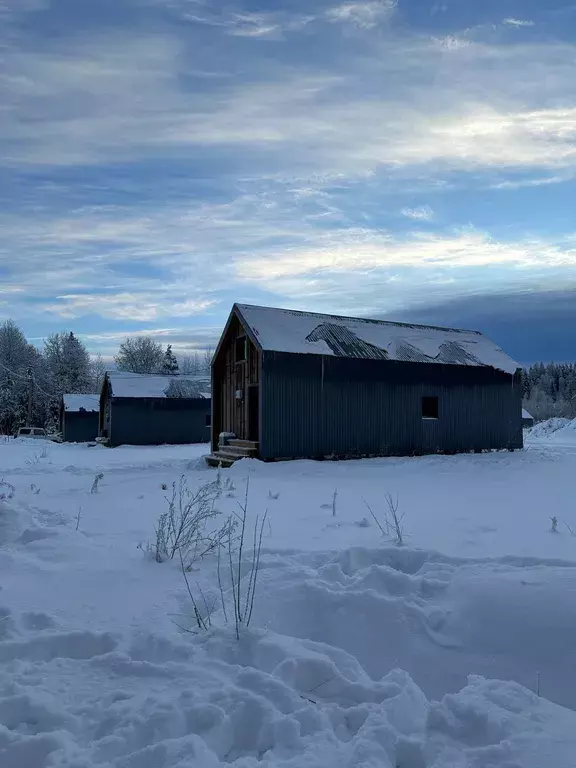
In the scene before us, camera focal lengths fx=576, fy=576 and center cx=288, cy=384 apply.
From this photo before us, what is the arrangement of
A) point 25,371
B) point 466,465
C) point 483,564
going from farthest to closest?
point 25,371 → point 466,465 → point 483,564

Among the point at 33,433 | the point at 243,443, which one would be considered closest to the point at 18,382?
the point at 33,433

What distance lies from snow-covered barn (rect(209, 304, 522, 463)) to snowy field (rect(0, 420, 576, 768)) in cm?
1056

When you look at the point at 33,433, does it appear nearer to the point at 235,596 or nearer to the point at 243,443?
the point at 243,443

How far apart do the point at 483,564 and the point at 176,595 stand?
2824 millimetres

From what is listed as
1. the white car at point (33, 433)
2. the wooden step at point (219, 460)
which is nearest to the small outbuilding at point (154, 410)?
the white car at point (33, 433)

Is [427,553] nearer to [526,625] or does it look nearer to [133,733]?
[526,625]

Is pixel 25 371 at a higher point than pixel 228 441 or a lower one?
higher

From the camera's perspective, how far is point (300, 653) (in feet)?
11.8

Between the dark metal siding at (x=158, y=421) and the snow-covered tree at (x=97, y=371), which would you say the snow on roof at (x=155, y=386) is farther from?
the snow-covered tree at (x=97, y=371)

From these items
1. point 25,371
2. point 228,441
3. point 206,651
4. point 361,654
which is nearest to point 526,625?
point 361,654

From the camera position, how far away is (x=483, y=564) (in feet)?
17.7

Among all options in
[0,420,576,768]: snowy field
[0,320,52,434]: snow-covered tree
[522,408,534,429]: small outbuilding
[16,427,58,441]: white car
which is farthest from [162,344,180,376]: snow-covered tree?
[0,420,576,768]: snowy field

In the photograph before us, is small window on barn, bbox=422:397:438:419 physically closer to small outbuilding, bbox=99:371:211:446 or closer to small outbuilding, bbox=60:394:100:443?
small outbuilding, bbox=99:371:211:446

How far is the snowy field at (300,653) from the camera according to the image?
9.09ft
